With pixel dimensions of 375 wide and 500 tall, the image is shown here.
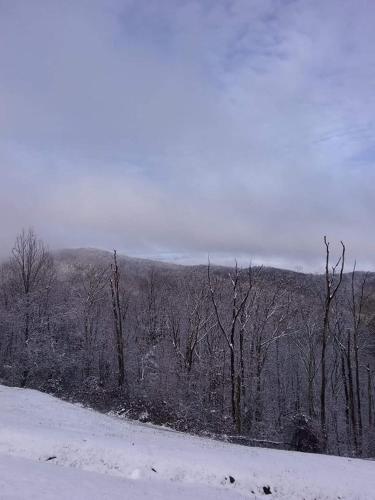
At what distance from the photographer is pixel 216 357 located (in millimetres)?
37125

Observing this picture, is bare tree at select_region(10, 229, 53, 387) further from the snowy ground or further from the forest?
the snowy ground

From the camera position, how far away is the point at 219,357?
37.9 m

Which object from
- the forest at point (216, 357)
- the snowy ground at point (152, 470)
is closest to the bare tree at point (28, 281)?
the forest at point (216, 357)

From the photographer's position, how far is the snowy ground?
11.3 metres

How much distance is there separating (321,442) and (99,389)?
16.9 m

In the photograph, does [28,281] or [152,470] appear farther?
[28,281]

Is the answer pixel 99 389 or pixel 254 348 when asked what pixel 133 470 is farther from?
pixel 254 348

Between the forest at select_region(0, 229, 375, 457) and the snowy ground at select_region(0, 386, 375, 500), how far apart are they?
7.83 meters

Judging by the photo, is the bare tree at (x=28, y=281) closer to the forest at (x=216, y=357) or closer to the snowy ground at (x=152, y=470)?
the forest at (x=216, y=357)

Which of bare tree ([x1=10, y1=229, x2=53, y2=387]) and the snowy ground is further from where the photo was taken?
bare tree ([x1=10, y1=229, x2=53, y2=387])

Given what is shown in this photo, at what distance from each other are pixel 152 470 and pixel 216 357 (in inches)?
955

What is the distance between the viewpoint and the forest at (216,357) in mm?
27000

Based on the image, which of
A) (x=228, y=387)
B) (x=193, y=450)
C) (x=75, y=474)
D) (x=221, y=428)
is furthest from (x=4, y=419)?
(x=228, y=387)

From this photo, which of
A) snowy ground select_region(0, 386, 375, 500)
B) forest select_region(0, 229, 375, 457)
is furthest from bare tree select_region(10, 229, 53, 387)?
snowy ground select_region(0, 386, 375, 500)
